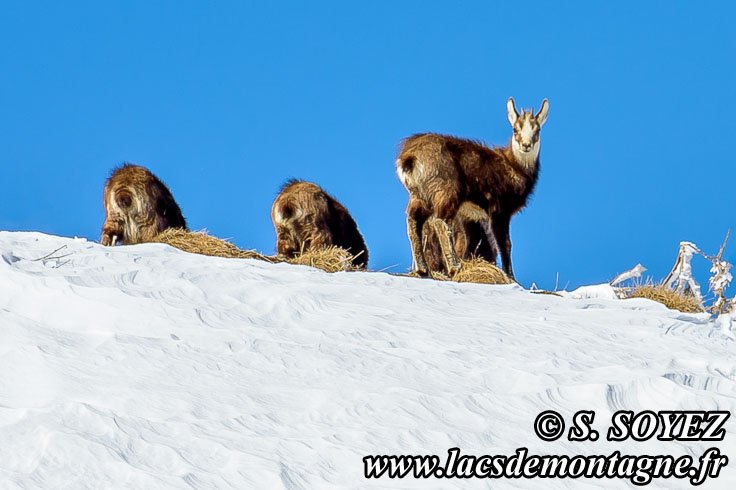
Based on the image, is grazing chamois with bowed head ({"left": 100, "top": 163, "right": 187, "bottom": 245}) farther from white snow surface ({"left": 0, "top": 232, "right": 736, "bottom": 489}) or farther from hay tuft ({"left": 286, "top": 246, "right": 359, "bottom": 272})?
white snow surface ({"left": 0, "top": 232, "right": 736, "bottom": 489})

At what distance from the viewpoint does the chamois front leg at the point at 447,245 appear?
36.4 ft

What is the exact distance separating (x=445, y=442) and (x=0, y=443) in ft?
7.01

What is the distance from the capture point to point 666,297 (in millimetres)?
10391

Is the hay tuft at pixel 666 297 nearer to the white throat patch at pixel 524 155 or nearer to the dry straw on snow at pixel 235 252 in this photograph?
the white throat patch at pixel 524 155

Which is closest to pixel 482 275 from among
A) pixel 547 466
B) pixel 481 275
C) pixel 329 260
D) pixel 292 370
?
pixel 481 275

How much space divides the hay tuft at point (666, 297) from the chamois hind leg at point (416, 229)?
7.48 ft

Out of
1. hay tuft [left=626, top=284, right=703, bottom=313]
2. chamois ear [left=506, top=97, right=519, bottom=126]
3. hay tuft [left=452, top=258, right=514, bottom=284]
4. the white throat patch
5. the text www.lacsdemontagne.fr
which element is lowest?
the text www.lacsdemontagne.fr

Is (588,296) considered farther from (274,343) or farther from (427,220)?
(274,343)

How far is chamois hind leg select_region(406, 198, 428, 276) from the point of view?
37.5ft

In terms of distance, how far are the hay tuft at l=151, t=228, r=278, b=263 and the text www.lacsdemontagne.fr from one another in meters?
5.83

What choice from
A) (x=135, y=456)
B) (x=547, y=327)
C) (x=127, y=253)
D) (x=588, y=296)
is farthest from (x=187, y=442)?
(x=588, y=296)

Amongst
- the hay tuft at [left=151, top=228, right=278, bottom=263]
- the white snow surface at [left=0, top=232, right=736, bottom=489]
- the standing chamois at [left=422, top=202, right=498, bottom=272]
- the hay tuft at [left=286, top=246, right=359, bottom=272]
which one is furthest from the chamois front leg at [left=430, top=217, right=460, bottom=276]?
the white snow surface at [left=0, top=232, right=736, bottom=489]

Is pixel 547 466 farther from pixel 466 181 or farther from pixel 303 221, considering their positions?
pixel 303 221

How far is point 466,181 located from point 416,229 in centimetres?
77
